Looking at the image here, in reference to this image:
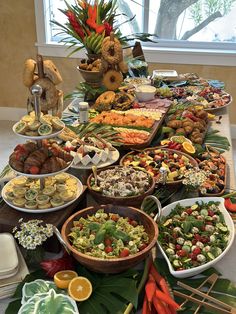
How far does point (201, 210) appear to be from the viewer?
1.50 m

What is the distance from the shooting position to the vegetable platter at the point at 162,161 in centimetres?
171

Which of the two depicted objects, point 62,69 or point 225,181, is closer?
point 225,181

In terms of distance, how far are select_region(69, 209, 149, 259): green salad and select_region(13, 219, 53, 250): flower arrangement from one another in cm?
8

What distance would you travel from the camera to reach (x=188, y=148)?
198cm

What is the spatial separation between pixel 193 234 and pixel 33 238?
526 mm

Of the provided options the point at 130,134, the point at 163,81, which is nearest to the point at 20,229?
the point at 130,134

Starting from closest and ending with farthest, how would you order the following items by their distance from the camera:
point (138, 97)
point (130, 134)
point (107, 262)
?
point (107, 262) < point (130, 134) < point (138, 97)

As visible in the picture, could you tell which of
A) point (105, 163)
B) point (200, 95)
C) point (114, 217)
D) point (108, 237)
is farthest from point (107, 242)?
point (200, 95)

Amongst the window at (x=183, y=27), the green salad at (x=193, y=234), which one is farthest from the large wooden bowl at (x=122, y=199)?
the window at (x=183, y=27)

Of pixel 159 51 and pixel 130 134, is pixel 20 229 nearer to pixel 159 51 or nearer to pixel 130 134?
pixel 130 134

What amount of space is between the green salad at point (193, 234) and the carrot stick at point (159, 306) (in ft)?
0.47

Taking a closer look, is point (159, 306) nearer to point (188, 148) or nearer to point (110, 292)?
point (110, 292)

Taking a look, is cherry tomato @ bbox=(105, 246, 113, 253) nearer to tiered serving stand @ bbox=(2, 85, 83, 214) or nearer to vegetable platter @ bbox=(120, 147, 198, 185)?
tiered serving stand @ bbox=(2, 85, 83, 214)

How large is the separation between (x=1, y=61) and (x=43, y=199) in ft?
10.9
